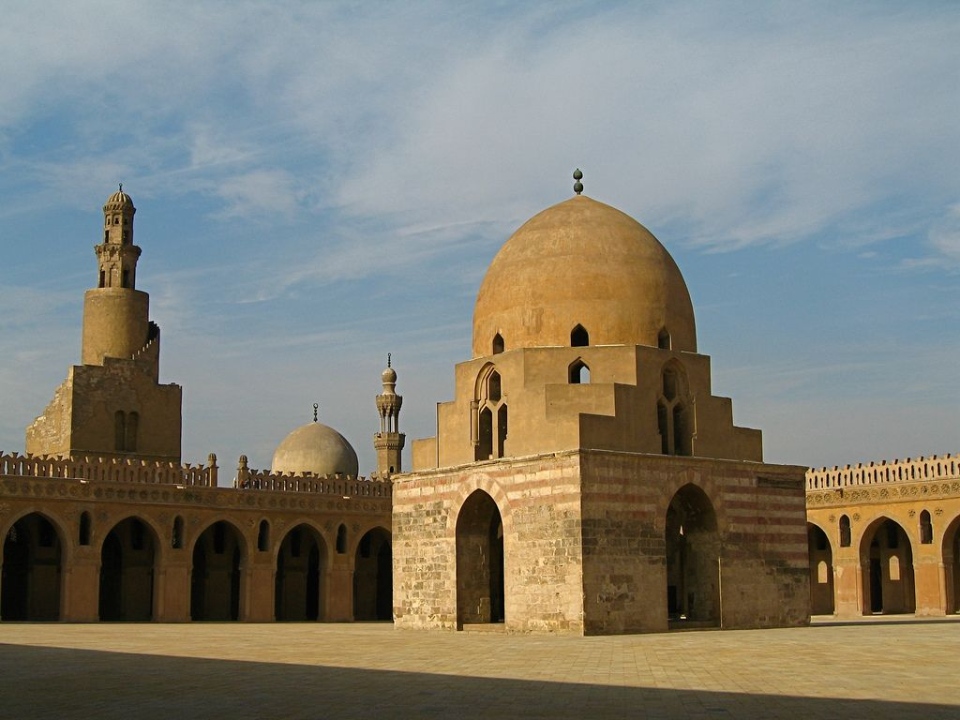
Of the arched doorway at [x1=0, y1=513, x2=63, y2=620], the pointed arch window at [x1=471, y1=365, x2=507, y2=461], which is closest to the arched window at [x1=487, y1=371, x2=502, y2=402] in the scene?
the pointed arch window at [x1=471, y1=365, x2=507, y2=461]

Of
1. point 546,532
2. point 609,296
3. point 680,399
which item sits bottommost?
point 546,532

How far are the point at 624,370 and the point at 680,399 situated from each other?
4.63 feet

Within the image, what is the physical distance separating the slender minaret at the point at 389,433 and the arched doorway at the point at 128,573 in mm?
9540

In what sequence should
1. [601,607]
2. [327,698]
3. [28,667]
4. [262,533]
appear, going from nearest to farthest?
[327,698] < [28,667] < [601,607] < [262,533]

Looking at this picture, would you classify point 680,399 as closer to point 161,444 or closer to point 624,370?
point 624,370

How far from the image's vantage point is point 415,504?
23688 millimetres

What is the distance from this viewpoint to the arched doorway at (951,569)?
3309cm

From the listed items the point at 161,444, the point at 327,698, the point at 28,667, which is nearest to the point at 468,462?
the point at 28,667

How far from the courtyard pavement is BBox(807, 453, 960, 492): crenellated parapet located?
15.1 metres

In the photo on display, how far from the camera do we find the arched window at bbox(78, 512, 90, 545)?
1187 inches

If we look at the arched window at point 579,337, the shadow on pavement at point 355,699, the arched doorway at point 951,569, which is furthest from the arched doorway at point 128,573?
the arched doorway at point 951,569

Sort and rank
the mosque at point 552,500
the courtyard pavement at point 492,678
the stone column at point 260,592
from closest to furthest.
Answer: the courtyard pavement at point 492,678 → the mosque at point 552,500 → the stone column at point 260,592

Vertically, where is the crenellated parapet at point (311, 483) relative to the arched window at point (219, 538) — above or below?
above

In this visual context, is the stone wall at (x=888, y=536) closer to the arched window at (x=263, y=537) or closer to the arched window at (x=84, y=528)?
the arched window at (x=263, y=537)
